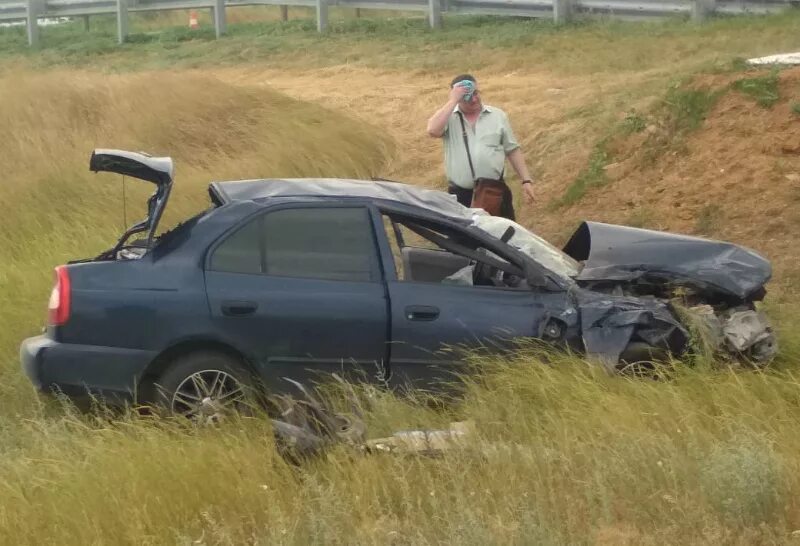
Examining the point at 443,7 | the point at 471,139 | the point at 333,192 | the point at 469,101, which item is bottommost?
the point at 443,7

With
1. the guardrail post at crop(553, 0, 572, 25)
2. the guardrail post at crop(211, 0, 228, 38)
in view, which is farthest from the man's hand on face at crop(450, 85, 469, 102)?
the guardrail post at crop(211, 0, 228, 38)

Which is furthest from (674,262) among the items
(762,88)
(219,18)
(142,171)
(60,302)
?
(219,18)

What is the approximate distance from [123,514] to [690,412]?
272 cm

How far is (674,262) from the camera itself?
8008 millimetres

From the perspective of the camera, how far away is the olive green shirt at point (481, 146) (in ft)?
32.9

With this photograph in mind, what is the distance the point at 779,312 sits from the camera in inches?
371

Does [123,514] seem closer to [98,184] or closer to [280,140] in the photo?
[98,184]

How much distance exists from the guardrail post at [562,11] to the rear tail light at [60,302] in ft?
49.6

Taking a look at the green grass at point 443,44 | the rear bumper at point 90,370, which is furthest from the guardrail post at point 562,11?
the rear bumper at point 90,370

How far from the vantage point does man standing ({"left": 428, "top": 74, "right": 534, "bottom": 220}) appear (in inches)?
395

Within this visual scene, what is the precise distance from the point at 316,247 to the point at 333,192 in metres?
0.42

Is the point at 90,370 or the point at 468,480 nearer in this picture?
the point at 468,480

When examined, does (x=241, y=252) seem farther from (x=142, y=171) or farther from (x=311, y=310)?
(x=142, y=171)

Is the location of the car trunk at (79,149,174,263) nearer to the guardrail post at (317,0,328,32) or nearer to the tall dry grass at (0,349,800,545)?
the tall dry grass at (0,349,800,545)
